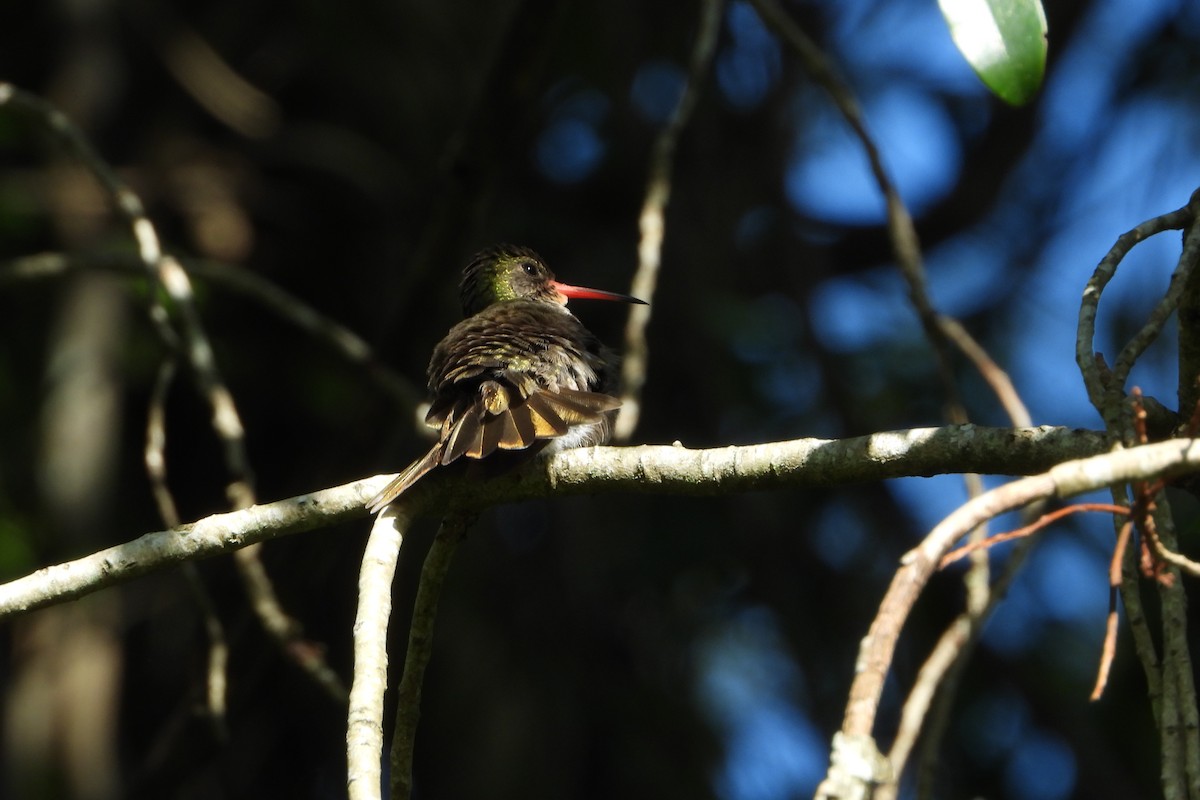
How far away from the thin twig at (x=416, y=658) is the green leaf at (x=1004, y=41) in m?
1.41

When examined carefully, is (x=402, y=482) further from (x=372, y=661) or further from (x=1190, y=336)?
(x=1190, y=336)

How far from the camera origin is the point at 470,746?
22.7ft

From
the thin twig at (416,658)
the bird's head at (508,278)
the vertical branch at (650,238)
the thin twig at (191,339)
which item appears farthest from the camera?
the bird's head at (508,278)

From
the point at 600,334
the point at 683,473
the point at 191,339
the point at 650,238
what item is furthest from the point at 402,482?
the point at 600,334

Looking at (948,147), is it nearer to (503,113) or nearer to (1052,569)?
(1052,569)

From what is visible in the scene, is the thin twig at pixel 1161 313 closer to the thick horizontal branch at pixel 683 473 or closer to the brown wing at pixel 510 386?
the thick horizontal branch at pixel 683 473

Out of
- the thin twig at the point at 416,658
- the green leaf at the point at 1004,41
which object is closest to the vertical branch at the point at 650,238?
the thin twig at the point at 416,658

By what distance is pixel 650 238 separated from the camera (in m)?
4.11

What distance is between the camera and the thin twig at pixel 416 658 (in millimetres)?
2666

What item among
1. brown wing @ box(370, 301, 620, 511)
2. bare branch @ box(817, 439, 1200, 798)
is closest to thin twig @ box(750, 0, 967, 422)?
brown wing @ box(370, 301, 620, 511)

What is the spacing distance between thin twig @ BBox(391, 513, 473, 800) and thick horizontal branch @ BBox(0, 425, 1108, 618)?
0.23 metres

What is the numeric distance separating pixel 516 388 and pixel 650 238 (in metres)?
0.80

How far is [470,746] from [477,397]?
3.82 meters

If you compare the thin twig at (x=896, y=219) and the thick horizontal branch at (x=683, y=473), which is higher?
the thin twig at (x=896, y=219)
